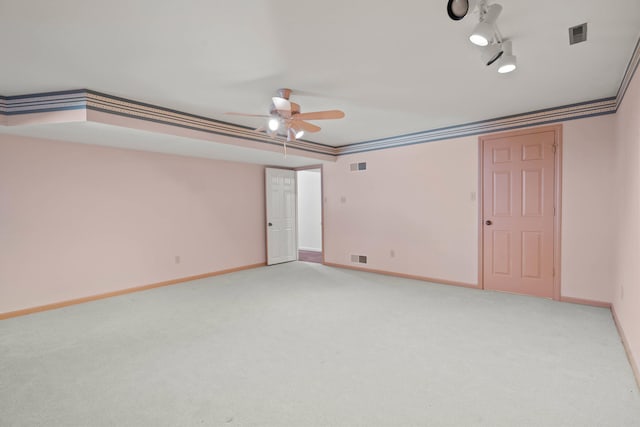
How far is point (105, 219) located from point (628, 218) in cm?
601

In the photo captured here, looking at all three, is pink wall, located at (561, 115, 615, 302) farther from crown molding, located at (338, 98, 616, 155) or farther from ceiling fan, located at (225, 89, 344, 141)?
ceiling fan, located at (225, 89, 344, 141)

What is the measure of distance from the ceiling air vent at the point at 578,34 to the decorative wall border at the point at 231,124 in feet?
1.50

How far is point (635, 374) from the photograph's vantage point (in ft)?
7.85

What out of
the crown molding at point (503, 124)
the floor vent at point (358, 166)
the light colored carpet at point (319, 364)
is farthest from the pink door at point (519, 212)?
the floor vent at point (358, 166)

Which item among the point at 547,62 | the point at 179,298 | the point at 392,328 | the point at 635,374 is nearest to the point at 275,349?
the point at 392,328

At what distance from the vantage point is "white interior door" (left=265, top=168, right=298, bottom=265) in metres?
6.98

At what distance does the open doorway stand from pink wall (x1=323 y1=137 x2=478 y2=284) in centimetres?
227

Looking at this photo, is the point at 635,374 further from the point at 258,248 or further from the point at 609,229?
the point at 258,248

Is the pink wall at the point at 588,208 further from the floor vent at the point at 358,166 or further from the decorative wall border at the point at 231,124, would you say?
the floor vent at the point at 358,166

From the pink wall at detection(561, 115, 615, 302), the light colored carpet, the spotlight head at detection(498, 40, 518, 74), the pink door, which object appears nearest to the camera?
the light colored carpet

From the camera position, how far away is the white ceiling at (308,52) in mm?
2072

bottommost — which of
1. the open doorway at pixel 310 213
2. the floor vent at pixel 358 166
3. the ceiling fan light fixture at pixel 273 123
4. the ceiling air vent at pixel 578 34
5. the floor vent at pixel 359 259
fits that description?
the floor vent at pixel 359 259

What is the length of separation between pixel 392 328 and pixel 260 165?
15.0ft

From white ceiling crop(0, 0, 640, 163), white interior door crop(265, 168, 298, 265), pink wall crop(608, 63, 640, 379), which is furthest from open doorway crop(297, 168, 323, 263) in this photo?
pink wall crop(608, 63, 640, 379)
